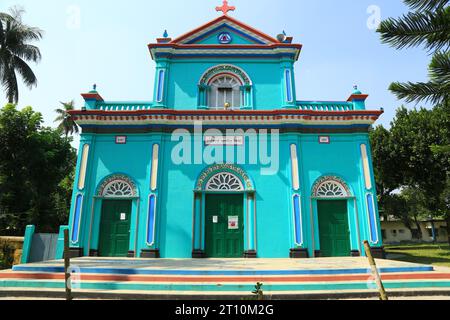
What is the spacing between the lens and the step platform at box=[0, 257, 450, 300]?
7.23 meters

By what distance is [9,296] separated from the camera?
24.4 ft

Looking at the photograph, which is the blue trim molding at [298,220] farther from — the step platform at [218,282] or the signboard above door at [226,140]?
the step platform at [218,282]

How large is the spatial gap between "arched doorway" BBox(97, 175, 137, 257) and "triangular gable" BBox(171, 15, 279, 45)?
763cm

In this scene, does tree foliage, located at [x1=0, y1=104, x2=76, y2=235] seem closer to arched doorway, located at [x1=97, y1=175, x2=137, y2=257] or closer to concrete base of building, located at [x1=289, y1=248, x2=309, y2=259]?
arched doorway, located at [x1=97, y1=175, x2=137, y2=257]

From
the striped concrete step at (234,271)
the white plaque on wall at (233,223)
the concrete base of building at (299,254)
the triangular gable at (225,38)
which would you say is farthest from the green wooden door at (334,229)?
the triangular gable at (225,38)

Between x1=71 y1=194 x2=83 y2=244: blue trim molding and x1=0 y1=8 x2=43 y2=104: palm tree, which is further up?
x1=0 y1=8 x2=43 y2=104: palm tree

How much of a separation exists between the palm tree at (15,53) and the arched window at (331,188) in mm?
20292

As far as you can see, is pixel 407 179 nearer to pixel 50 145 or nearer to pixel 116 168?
pixel 116 168

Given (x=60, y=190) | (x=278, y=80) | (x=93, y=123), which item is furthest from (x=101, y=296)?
(x=60, y=190)

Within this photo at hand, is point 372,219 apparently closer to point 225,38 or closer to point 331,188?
point 331,188

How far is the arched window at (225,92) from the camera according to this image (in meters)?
14.5

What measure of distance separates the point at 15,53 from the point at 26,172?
8419 millimetres

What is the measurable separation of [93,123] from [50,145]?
9.58 m

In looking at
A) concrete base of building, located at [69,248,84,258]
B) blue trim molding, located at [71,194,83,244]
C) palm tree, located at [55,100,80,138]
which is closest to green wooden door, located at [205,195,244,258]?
concrete base of building, located at [69,248,84,258]
